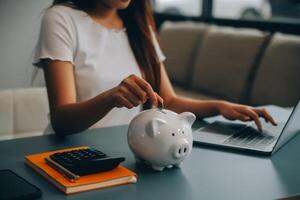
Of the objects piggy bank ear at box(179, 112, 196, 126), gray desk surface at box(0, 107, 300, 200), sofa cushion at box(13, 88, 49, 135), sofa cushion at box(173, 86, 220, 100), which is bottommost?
sofa cushion at box(173, 86, 220, 100)

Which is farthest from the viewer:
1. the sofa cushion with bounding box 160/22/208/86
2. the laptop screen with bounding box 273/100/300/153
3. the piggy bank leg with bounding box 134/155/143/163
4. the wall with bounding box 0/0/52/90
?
the sofa cushion with bounding box 160/22/208/86

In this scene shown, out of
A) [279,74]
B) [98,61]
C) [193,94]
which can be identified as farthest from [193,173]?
[193,94]

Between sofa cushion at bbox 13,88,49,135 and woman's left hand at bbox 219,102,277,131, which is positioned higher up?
woman's left hand at bbox 219,102,277,131

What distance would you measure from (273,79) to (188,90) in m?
0.85

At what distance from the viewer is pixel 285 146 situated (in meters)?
1.38

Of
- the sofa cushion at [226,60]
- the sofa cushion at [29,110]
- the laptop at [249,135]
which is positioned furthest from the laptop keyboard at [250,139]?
the sofa cushion at [226,60]

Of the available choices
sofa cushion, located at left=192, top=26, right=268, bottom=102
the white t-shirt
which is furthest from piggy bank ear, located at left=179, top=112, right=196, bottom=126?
sofa cushion, located at left=192, top=26, right=268, bottom=102

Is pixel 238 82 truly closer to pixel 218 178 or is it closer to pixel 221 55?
pixel 221 55

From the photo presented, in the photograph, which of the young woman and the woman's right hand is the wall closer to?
the young woman

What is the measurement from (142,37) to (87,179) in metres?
0.89

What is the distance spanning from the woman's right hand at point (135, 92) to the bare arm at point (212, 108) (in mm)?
417

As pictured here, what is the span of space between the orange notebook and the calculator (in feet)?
0.04

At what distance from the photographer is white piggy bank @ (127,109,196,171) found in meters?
1.11

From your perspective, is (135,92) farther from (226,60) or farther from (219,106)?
(226,60)
